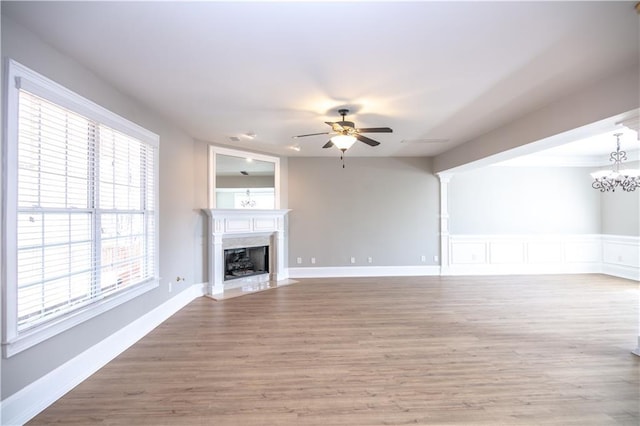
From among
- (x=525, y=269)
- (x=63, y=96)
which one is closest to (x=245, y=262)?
(x=63, y=96)

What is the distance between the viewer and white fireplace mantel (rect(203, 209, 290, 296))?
4977mm

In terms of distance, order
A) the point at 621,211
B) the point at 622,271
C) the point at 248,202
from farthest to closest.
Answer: the point at 621,211
the point at 622,271
the point at 248,202

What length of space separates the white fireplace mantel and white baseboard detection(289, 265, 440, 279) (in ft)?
1.44

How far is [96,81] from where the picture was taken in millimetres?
2570

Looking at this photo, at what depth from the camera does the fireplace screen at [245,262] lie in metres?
5.45

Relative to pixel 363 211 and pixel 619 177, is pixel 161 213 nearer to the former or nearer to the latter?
pixel 363 211

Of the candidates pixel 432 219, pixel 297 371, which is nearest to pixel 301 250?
pixel 432 219

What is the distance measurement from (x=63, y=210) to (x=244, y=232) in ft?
10.8

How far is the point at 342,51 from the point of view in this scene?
2.17 metres

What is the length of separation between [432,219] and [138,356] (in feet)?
19.5

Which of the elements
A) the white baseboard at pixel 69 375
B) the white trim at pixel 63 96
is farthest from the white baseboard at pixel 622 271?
the white trim at pixel 63 96

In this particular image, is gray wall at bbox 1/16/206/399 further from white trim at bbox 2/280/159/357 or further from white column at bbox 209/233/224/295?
white column at bbox 209/233/224/295

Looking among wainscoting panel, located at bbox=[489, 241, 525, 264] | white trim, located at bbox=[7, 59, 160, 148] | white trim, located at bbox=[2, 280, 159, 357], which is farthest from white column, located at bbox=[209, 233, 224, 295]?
wainscoting panel, located at bbox=[489, 241, 525, 264]

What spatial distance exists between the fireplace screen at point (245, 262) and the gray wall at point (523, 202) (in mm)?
4420
